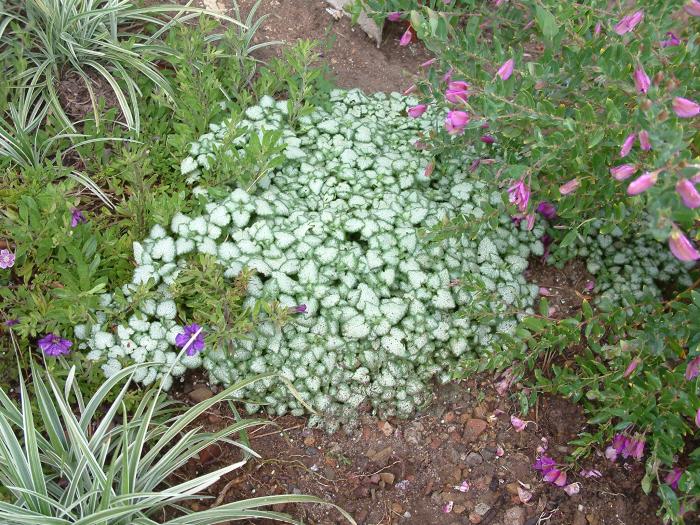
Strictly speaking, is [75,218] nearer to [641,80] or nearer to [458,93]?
[458,93]

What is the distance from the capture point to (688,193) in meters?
1.61

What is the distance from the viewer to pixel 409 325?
2590 mm

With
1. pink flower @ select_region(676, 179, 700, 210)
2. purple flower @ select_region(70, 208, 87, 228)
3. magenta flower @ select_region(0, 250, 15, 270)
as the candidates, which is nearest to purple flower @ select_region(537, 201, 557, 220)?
pink flower @ select_region(676, 179, 700, 210)

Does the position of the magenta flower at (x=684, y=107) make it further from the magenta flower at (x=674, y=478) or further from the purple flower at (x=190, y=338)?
the purple flower at (x=190, y=338)

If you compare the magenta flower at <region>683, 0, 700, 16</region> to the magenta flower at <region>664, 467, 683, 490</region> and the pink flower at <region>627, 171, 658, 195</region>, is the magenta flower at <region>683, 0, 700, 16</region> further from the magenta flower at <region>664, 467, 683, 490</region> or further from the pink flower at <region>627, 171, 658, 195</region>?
the magenta flower at <region>664, 467, 683, 490</region>

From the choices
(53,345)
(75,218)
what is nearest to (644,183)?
(53,345)

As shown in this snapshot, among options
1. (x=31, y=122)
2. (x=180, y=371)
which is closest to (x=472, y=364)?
(x=180, y=371)

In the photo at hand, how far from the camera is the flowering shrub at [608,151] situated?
189cm

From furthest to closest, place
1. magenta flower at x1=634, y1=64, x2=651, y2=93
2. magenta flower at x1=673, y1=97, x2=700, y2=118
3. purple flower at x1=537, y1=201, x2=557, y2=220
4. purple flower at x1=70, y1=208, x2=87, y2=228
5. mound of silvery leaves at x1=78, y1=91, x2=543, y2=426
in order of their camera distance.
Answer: purple flower at x1=537, y1=201, x2=557, y2=220 → purple flower at x1=70, y1=208, x2=87, y2=228 → mound of silvery leaves at x1=78, y1=91, x2=543, y2=426 → magenta flower at x1=634, y1=64, x2=651, y2=93 → magenta flower at x1=673, y1=97, x2=700, y2=118

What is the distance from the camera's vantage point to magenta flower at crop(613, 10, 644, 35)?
6.69ft

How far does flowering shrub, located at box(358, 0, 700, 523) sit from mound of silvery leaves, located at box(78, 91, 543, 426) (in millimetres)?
207

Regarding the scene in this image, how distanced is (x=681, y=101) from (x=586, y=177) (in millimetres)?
636

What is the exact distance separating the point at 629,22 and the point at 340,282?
1315 millimetres

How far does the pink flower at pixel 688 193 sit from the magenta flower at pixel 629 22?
25.9 inches
